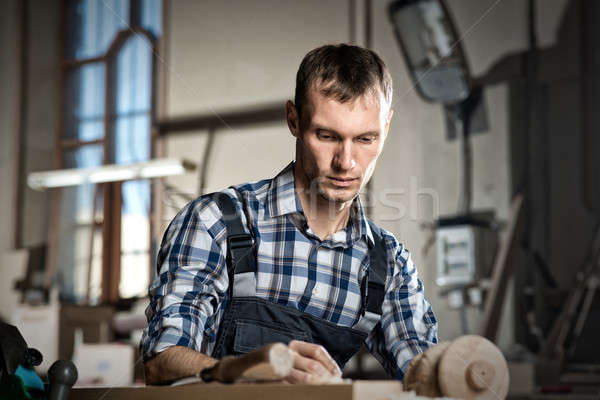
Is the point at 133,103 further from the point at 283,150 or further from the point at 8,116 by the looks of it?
the point at 283,150

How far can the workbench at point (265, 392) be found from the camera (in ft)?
2.24

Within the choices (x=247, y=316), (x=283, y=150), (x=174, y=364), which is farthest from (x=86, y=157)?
(x=174, y=364)

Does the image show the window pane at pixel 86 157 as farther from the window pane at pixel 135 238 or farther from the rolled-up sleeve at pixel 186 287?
the rolled-up sleeve at pixel 186 287

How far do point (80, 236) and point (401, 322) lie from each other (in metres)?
3.75

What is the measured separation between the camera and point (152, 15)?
4613 mm

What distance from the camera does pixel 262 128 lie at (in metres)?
4.09

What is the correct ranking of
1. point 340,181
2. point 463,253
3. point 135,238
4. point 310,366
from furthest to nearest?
point 135,238
point 463,253
point 340,181
point 310,366

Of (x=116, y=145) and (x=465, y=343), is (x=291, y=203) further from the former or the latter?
(x=116, y=145)

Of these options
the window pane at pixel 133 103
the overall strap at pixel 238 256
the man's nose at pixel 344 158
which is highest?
the window pane at pixel 133 103

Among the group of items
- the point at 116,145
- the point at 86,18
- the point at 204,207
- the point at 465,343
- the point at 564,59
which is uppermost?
the point at 86,18

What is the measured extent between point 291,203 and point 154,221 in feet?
10.6

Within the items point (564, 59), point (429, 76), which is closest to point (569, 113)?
point (564, 59)

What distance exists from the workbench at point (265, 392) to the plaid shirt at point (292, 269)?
310 millimetres

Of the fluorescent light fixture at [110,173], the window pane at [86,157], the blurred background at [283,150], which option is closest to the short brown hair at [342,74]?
the blurred background at [283,150]
